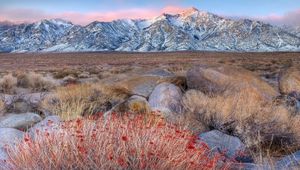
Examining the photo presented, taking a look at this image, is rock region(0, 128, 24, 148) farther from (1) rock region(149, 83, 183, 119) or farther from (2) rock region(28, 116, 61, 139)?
(1) rock region(149, 83, 183, 119)

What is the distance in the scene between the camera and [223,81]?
13.1m

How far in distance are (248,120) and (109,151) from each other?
18.3 ft

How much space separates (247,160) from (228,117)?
252 centimetres

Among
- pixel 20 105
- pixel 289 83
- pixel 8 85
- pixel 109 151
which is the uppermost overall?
pixel 109 151

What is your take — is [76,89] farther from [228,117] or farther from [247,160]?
[247,160]

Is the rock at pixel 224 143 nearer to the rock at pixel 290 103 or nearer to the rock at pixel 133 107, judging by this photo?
the rock at pixel 133 107

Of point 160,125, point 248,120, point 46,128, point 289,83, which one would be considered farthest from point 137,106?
point 289,83

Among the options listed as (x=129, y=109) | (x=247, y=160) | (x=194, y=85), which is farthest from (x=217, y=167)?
(x=194, y=85)

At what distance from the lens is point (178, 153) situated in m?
5.07

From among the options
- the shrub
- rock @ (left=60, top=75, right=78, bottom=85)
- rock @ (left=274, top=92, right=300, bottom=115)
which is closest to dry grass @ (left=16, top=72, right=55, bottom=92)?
the shrub

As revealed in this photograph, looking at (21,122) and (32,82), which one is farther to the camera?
(32,82)

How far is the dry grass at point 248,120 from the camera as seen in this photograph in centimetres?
923

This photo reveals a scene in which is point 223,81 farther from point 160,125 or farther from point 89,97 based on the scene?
point 160,125

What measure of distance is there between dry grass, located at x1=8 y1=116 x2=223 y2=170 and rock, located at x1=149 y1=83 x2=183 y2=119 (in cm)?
596
